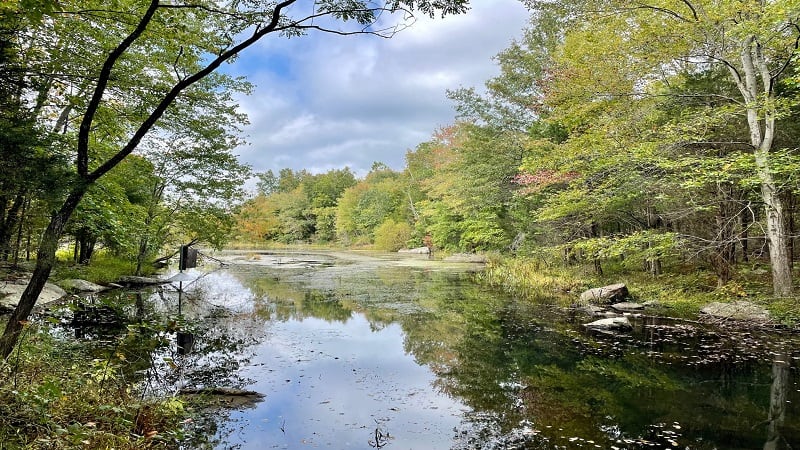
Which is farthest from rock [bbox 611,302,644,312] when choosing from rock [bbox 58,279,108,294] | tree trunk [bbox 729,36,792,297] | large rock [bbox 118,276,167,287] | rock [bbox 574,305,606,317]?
rock [bbox 58,279,108,294]

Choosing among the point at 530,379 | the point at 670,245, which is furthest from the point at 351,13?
the point at 670,245

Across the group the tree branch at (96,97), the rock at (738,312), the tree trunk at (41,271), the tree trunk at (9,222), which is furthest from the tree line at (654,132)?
the tree trunk at (41,271)

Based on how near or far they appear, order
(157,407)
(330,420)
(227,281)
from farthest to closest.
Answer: (227,281) < (330,420) < (157,407)

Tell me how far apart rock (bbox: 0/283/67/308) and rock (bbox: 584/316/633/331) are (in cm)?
1140

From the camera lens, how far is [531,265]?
57.5ft

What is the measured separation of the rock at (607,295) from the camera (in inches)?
446

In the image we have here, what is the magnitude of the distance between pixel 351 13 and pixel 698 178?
783 centimetres

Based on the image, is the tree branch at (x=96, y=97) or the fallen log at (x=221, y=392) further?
the fallen log at (x=221, y=392)

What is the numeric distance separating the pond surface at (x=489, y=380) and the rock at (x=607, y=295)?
5.39 ft

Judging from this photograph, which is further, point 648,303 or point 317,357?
point 648,303

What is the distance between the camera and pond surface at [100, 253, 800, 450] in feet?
13.8

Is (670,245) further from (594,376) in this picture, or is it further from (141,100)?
(141,100)

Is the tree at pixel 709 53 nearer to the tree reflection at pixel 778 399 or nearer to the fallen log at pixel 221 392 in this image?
the tree reflection at pixel 778 399

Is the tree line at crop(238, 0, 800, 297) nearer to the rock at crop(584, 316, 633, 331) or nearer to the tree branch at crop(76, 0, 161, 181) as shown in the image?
the rock at crop(584, 316, 633, 331)
